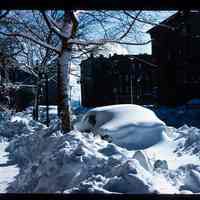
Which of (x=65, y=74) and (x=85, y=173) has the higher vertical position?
(x=65, y=74)

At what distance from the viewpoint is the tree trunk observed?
12.3 metres

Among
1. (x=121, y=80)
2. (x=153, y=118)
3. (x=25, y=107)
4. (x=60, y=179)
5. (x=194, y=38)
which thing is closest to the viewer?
(x=60, y=179)

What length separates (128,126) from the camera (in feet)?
39.3

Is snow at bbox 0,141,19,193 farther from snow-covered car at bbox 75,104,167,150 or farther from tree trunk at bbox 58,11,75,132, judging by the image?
snow-covered car at bbox 75,104,167,150

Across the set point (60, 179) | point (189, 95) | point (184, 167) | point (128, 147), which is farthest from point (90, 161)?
point (189, 95)

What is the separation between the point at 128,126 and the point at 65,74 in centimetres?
244

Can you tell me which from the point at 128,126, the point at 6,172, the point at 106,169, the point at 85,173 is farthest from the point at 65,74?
the point at 106,169

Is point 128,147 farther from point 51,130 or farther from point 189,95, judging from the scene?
point 189,95

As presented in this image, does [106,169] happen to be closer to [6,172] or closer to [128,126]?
[6,172]

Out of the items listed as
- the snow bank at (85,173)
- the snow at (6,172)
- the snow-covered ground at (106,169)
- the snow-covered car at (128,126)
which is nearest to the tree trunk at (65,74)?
the snow-covered car at (128,126)

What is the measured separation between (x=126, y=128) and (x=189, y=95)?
28.0 meters

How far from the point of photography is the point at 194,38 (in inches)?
1523
